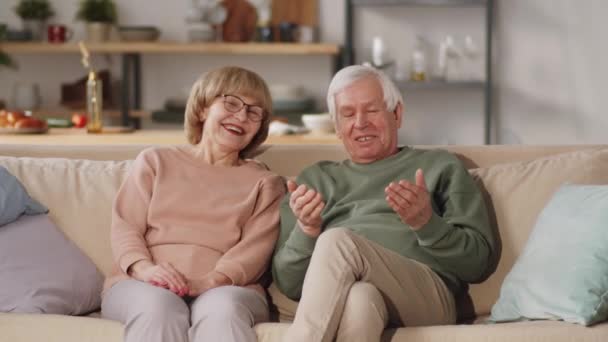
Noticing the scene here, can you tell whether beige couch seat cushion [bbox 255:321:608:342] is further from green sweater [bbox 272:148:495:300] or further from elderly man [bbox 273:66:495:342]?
green sweater [bbox 272:148:495:300]

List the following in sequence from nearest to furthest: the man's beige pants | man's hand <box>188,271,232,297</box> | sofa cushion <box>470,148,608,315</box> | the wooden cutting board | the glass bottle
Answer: the man's beige pants, man's hand <box>188,271,232,297</box>, sofa cushion <box>470,148,608,315</box>, the glass bottle, the wooden cutting board

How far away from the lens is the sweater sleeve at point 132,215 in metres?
2.62

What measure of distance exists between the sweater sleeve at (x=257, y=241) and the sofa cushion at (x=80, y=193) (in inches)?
16.3

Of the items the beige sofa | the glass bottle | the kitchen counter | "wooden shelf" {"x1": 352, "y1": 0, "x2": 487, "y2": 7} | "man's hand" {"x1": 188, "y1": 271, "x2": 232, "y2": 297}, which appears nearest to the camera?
the beige sofa

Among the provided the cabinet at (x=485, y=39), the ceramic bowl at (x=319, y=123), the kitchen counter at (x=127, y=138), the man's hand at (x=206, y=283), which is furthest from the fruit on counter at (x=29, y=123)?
the cabinet at (x=485, y=39)

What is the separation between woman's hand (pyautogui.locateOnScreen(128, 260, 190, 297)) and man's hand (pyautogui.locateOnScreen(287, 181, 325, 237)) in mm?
330

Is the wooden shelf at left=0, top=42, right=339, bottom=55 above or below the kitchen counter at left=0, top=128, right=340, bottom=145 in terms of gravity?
above

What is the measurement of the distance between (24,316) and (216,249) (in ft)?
1.62

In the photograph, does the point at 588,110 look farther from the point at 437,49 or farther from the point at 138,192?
the point at 138,192

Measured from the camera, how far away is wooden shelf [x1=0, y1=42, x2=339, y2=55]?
6098mm

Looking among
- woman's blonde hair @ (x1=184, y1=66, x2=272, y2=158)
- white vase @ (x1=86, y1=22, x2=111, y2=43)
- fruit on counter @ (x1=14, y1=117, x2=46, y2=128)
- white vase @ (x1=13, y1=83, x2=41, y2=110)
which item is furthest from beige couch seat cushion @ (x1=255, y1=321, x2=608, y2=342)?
white vase @ (x1=13, y1=83, x2=41, y2=110)

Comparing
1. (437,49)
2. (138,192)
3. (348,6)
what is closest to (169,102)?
(348,6)

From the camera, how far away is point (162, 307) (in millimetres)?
2365

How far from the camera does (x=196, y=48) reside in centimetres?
611
